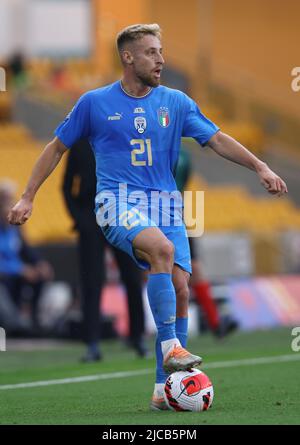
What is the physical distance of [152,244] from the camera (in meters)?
6.98

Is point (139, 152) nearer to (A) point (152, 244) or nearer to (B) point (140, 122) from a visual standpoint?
(B) point (140, 122)

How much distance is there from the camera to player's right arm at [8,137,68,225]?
7.23 m

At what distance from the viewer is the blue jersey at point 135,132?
730 cm

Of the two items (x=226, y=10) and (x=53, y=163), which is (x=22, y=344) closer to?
(x=53, y=163)

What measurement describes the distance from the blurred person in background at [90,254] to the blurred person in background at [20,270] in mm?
2861

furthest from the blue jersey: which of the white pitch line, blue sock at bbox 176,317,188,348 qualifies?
the white pitch line

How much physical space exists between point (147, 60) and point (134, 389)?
7.39ft

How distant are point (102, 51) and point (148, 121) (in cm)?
2120

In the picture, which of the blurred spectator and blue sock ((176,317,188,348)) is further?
the blurred spectator

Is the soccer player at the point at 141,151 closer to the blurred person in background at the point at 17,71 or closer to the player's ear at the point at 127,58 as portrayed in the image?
the player's ear at the point at 127,58

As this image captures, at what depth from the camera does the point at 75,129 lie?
24.3ft

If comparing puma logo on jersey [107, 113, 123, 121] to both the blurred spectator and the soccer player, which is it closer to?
the soccer player

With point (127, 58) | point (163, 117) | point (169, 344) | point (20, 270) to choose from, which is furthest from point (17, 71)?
point (169, 344)
